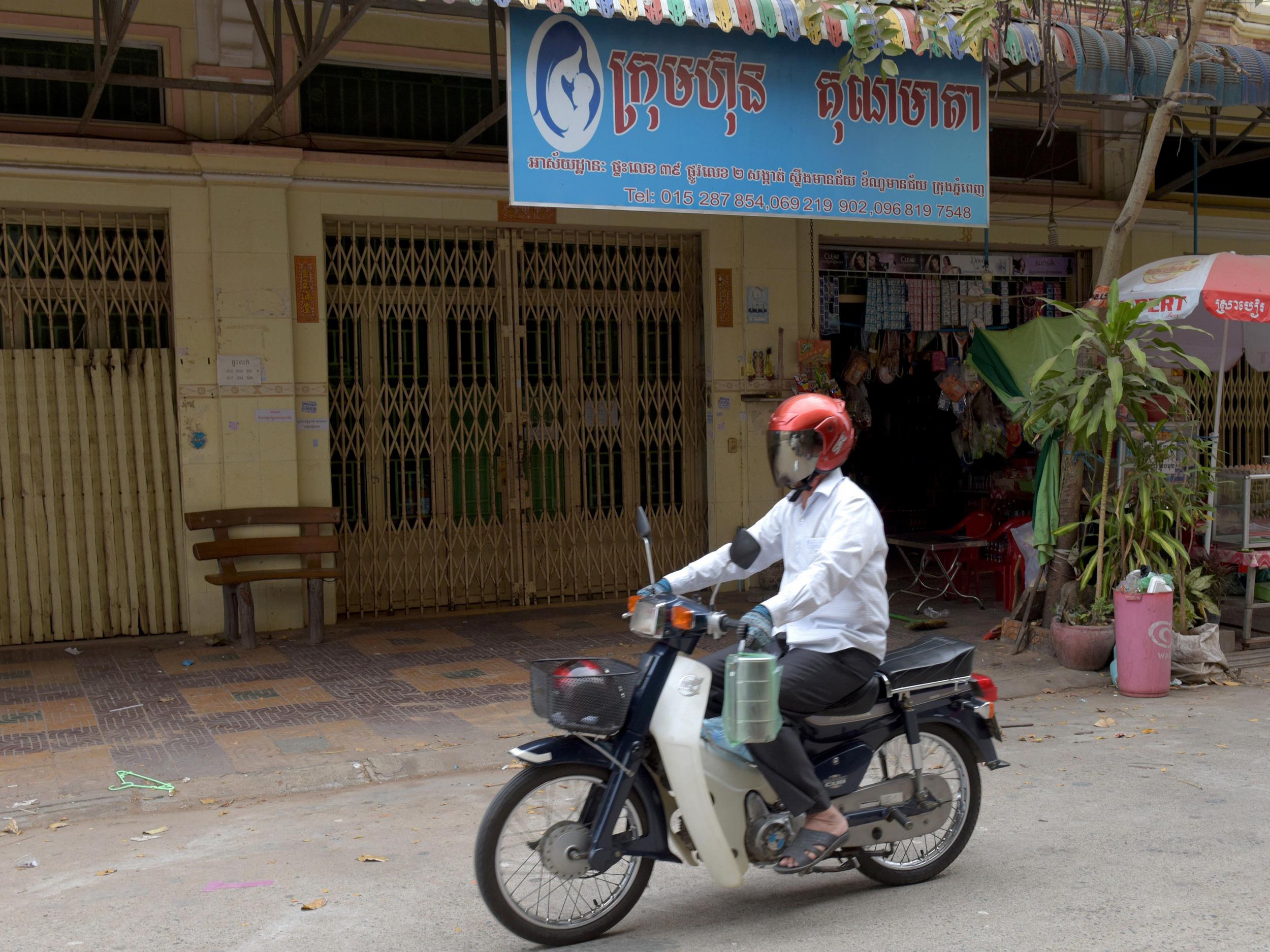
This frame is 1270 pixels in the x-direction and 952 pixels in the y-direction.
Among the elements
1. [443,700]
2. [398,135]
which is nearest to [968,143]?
[398,135]

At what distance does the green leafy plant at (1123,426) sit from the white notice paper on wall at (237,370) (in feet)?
18.5

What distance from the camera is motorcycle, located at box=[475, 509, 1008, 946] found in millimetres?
3752

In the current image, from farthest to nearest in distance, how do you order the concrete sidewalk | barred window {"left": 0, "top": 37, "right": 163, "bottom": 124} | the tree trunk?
1. barred window {"left": 0, "top": 37, "right": 163, "bottom": 124}
2. the tree trunk
3. the concrete sidewalk

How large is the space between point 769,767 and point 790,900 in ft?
2.25

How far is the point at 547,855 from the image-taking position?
149 inches

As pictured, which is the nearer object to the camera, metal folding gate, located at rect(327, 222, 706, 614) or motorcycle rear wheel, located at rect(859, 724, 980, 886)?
motorcycle rear wheel, located at rect(859, 724, 980, 886)

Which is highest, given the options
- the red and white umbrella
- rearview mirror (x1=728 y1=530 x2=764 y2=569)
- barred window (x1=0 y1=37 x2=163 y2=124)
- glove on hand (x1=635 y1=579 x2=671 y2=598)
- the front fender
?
barred window (x1=0 y1=37 x2=163 y2=124)

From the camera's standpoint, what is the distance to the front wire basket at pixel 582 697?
3723 millimetres

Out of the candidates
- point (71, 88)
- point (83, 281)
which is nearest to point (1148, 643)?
point (83, 281)

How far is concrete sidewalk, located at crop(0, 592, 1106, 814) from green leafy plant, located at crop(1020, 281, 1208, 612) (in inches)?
36.9

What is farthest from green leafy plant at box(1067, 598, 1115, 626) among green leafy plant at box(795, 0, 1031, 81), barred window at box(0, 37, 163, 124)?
barred window at box(0, 37, 163, 124)

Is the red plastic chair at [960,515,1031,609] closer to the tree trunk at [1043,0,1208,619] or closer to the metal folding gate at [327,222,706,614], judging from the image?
the tree trunk at [1043,0,1208,619]

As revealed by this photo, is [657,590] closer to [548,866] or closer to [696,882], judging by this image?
[548,866]

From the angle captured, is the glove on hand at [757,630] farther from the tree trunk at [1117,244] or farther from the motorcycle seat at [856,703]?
the tree trunk at [1117,244]
